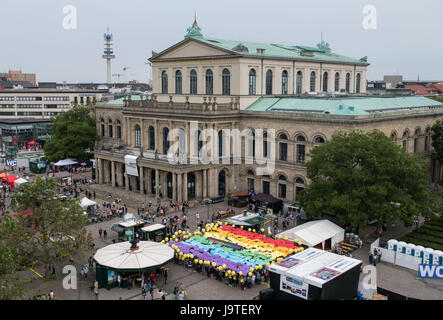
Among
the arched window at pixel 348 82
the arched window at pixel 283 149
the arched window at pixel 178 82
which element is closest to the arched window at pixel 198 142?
the arched window at pixel 283 149

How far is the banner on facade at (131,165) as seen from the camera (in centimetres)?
6956

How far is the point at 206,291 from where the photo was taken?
37.0 meters

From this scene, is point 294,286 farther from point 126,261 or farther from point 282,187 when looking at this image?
point 282,187

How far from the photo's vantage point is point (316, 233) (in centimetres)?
4531

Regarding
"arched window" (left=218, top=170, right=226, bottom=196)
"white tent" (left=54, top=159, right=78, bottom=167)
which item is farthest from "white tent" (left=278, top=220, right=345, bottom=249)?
"white tent" (left=54, top=159, right=78, bottom=167)

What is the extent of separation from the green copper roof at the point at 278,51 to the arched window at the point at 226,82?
11.4ft

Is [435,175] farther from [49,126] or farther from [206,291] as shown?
[49,126]

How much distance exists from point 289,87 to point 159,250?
143 feet

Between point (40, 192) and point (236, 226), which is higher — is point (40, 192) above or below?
above

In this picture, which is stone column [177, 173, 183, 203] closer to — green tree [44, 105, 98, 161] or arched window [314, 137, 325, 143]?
arched window [314, 137, 325, 143]

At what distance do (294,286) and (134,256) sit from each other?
13632 millimetres

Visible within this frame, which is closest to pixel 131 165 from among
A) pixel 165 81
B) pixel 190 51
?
pixel 165 81

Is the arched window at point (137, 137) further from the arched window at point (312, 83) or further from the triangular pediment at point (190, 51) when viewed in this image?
the arched window at point (312, 83)
